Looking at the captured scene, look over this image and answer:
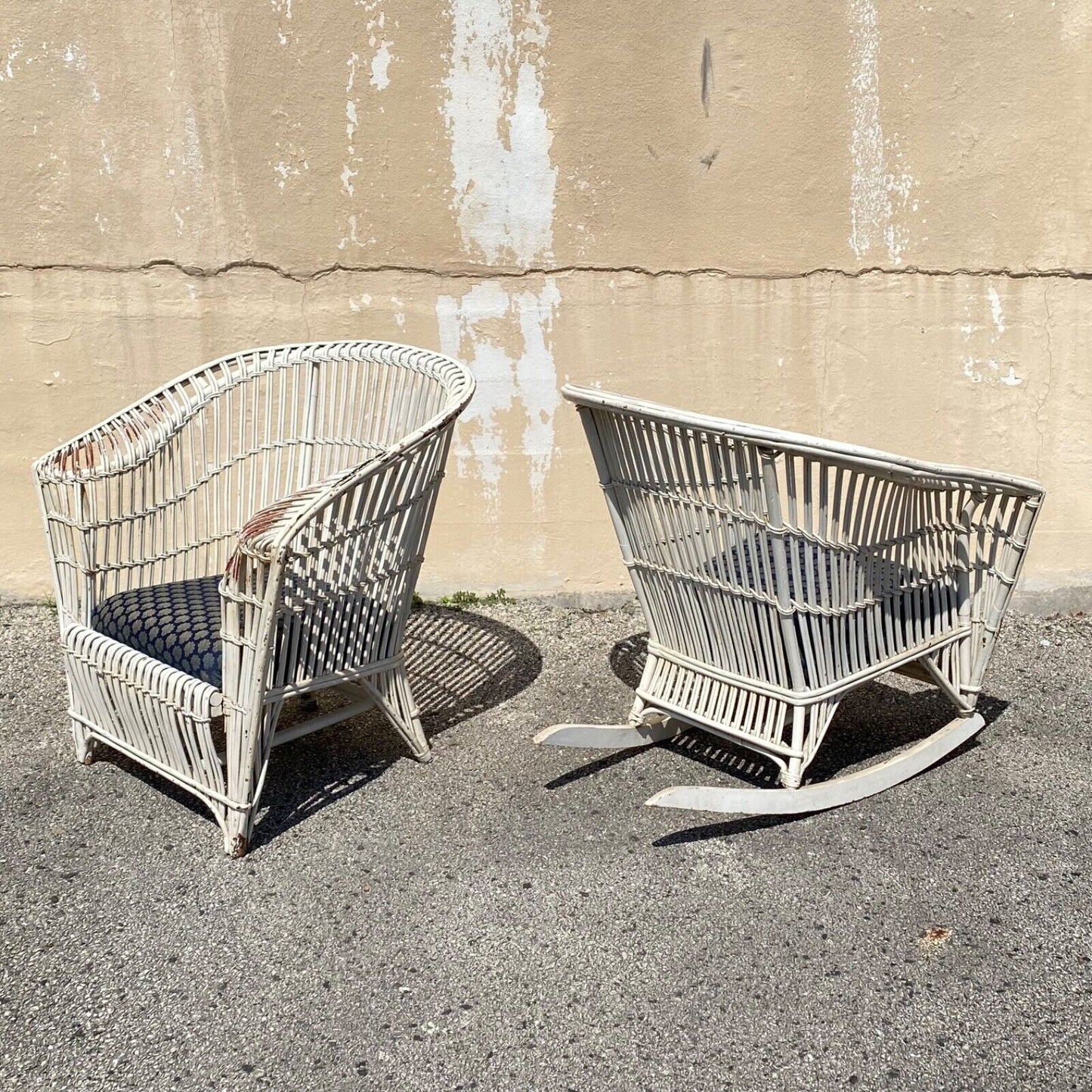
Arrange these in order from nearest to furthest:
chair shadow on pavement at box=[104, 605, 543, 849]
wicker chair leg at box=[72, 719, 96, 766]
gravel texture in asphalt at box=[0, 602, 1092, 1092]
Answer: gravel texture in asphalt at box=[0, 602, 1092, 1092] < chair shadow on pavement at box=[104, 605, 543, 849] < wicker chair leg at box=[72, 719, 96, 766]

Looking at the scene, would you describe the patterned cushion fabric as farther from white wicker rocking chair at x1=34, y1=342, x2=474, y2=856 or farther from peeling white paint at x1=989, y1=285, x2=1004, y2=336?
peeling white paint at x1=989, y1=285, x2=1004, y2=336

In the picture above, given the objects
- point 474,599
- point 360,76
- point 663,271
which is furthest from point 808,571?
point 360,76

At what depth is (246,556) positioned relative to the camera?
2.28 metres

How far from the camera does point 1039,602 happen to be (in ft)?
13.7

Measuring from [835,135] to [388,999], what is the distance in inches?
122

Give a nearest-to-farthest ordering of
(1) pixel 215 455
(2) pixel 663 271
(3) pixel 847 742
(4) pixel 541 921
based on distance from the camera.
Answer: (4) pixel 541 921 < (3) pixel 847 742 < (1) pixel 215 455 < (2) pixel 663 271

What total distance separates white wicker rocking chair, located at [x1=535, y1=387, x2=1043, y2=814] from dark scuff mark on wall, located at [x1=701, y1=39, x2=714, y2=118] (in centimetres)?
169

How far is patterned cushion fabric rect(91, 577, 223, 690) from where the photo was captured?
2508mm

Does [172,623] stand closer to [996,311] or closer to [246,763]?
[246,763]

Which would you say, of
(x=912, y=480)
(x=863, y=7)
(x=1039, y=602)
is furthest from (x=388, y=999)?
(x=863, y=7)

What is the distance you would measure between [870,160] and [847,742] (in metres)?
2.01

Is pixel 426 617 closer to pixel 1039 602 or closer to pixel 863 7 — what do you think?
pixel 1039 602

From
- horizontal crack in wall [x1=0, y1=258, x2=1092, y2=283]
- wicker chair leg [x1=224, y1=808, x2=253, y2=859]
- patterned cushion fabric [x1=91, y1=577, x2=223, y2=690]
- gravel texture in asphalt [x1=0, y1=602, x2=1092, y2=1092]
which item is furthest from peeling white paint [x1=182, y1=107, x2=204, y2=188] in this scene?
wicker chair leg [x1=224, y1=808, x2=253, y2=859]

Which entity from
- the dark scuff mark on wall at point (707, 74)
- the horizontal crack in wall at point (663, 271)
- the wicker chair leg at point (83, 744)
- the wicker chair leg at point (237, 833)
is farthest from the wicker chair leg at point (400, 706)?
the dark scuff mark on wall at point (707, 74)
